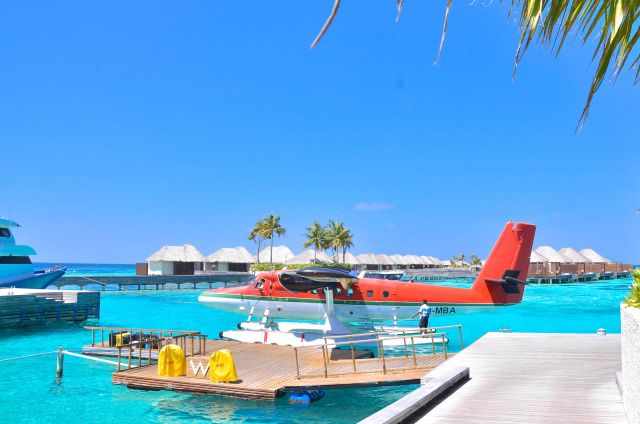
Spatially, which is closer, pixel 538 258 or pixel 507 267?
pixel 507 267

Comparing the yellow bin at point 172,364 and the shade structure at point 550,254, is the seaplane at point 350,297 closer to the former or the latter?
the yellow bin at point 172,364

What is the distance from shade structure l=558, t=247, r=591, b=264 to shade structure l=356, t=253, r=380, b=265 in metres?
41.3

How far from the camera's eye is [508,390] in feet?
28.6

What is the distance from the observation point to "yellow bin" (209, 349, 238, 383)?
15.2 meters

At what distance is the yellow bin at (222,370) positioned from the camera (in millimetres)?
15188

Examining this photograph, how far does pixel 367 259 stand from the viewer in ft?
393

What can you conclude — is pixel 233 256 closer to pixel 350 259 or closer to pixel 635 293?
pixel 350 259

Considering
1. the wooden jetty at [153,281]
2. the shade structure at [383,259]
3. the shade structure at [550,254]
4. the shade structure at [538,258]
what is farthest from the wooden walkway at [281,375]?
the shade structure at [550,254]

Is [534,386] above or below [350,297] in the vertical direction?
below

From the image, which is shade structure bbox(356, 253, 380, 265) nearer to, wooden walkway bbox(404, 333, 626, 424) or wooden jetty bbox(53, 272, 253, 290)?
wooden jetty bbox(53, 272, 253, 290)

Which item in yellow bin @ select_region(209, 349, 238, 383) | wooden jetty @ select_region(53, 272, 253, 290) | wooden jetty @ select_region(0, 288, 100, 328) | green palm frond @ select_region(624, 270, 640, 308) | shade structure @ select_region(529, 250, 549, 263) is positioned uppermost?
shade structure @ select_region(529, 250, 549, 263)

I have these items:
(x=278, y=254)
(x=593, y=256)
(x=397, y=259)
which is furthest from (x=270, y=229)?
(x=593, y=256)

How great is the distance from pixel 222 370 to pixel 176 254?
72.8 m

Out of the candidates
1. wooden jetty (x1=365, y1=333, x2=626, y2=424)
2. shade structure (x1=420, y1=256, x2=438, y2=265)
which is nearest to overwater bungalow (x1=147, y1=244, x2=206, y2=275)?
wooden jetty (x1=365, y1=333, x2=626, y2=424)
